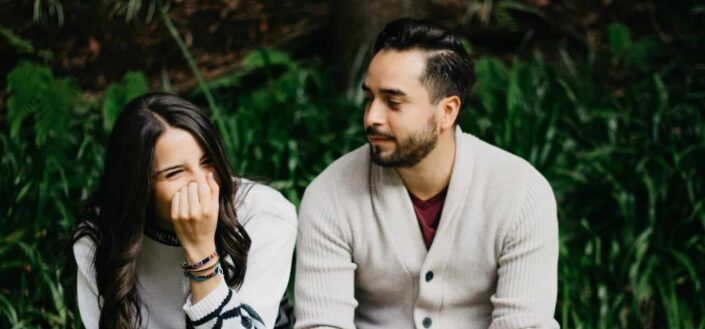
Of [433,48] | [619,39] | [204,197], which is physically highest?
[619,39]

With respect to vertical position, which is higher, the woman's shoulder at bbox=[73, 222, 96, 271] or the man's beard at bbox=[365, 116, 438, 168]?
the man's beard at bbox=[365, 116, 438, 168]

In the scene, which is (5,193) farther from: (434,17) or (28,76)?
(434,17)

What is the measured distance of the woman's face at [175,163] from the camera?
266 cm

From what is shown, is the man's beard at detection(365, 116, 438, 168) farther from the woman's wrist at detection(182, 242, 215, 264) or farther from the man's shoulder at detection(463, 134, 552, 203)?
the woman's wrist at detection(182, 242, 215, 264)

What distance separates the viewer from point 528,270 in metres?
2.80

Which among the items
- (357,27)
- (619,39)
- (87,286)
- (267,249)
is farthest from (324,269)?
(619,39)

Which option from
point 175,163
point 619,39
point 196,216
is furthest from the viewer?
point 619,39

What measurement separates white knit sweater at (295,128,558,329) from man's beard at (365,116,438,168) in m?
0.15

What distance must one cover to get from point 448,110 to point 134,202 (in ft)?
3.56

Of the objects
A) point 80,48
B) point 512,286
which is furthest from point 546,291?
point 80,48

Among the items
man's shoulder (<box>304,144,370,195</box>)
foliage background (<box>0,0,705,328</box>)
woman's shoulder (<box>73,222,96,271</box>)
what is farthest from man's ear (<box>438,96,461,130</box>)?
woman's shoulder (<box>73,222,96,271</box>)

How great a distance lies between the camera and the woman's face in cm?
266

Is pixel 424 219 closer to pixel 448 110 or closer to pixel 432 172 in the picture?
pixel 432 172

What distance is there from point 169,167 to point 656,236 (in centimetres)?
224
